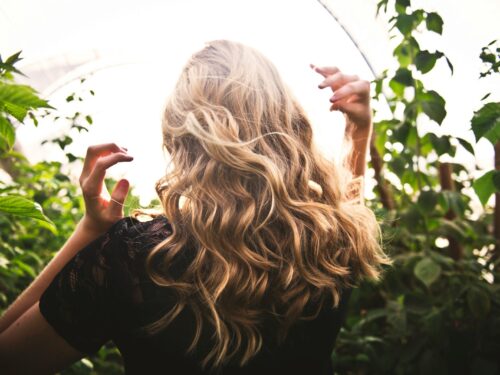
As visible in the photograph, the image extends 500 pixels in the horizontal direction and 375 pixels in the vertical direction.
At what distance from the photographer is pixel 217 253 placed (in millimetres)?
1032

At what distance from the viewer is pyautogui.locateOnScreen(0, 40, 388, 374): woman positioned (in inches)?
37.6

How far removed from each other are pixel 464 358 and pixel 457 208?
0.66 meters

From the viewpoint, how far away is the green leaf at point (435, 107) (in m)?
1.64

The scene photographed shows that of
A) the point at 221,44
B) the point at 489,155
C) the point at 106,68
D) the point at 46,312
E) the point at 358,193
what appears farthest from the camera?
the point at 106,68

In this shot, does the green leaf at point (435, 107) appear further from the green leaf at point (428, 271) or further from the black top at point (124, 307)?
the black top at point (124, 307)

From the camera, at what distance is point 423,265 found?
1.89 meters

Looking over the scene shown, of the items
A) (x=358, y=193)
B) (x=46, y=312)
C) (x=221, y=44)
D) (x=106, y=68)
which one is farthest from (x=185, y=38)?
(x=46, y=312)

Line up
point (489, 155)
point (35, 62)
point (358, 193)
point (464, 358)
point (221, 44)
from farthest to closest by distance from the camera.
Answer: point (35, 62), point (489, 155), point (464, 358), point (358, 193), point (221, 44)

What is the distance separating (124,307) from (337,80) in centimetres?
90

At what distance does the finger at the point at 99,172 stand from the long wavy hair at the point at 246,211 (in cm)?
17

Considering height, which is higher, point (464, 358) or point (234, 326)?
point (234, 326)

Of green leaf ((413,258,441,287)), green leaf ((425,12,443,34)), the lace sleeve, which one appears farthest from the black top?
green leaf ((425,12,443,34))

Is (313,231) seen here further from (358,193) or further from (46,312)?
(46,312)

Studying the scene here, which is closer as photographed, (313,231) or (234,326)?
(234,326)
